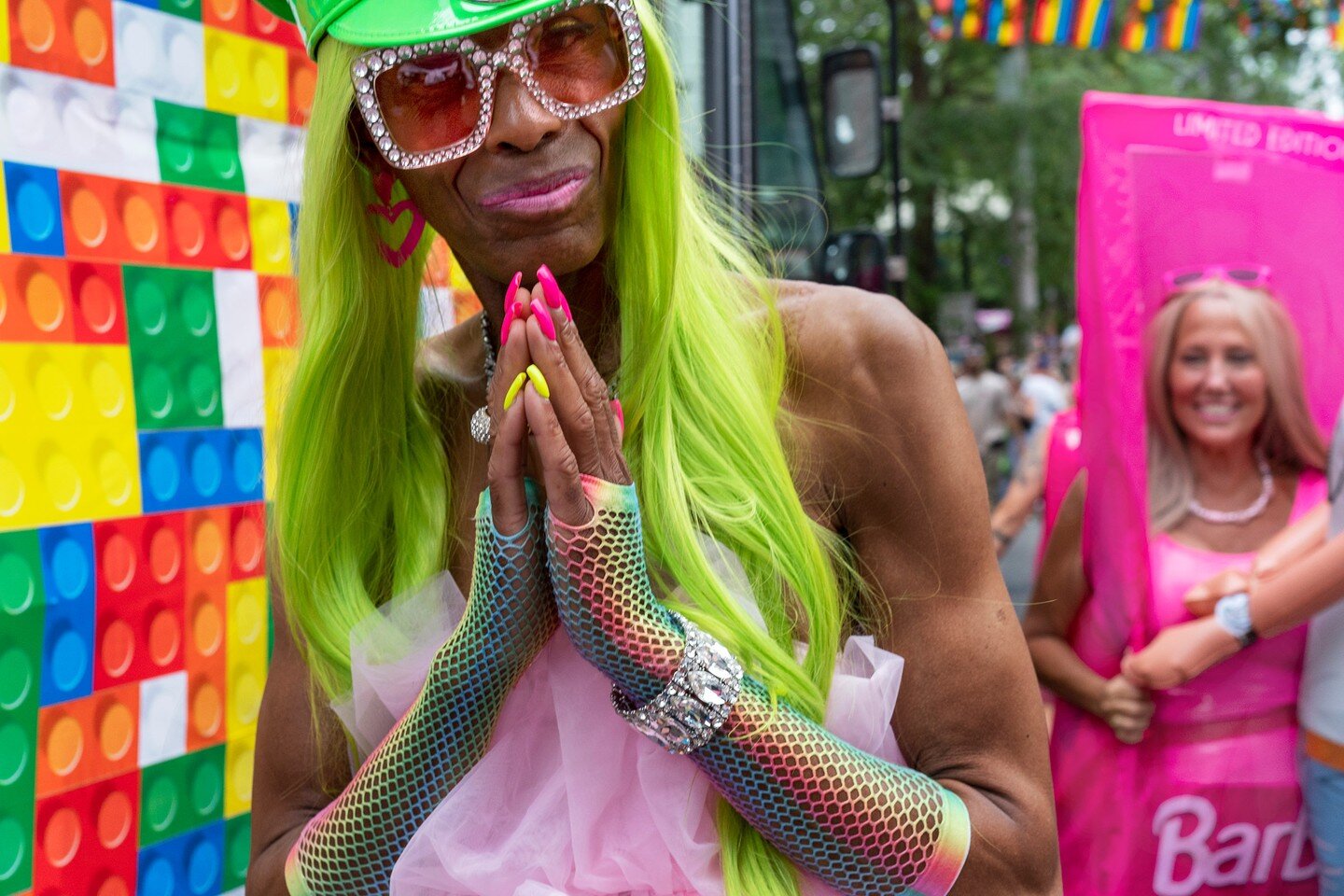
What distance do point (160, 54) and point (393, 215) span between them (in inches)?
17.7

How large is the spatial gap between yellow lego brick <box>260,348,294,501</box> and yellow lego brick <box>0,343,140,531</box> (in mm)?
185

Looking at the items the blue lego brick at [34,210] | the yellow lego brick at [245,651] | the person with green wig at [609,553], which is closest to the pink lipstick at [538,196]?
the person with green wig at [609,553]

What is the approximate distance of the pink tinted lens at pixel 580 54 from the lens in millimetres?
1409

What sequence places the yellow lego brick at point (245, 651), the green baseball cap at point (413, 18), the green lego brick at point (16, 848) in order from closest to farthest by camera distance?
the green baseball cap at point (413, 18) < the green lego brick at point (16, 848) < the yellow lego brick at point (245, 651)

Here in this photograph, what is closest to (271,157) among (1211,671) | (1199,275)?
(1199,275)

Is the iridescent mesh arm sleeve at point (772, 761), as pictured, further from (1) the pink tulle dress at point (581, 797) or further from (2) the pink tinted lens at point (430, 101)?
(2) the pink tinted lens at point (430, 101)

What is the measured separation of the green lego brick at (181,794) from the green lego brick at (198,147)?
2.57 ft

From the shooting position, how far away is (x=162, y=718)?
5.98ft

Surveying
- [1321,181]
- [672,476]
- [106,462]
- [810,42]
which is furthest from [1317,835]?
[810,42]

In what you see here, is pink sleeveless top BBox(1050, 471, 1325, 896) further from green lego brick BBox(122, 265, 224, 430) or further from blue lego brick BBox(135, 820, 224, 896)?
green lego brick BBox(122, 265, 224, 430)

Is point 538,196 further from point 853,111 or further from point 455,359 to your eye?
point 853,111

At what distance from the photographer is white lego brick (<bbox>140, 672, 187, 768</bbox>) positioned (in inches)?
70.7

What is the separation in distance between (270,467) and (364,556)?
1.15 ft

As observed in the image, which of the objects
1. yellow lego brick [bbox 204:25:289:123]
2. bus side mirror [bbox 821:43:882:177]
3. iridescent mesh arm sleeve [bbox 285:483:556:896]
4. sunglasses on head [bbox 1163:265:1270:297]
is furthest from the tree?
iridescent mesh arm sleeve [bbox 285:483:556:896]
